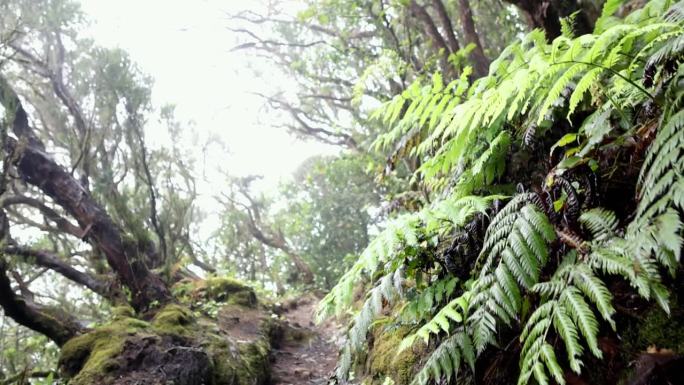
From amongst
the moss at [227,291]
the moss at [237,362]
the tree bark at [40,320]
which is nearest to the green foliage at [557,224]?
the moss at [237,362]

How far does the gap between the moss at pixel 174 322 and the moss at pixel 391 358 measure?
7.86 feet

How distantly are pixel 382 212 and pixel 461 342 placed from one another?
1558 mm

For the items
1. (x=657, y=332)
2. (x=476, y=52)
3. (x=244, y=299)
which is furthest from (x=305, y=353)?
(x=657, y=332)

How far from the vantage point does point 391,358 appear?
282 centimetres

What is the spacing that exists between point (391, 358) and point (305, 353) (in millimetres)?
→ 3605

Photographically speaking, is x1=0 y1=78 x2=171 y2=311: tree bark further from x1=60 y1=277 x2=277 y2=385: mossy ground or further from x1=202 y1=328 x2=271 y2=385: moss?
x1=202 y1=328 x2=271 y2=385: moss

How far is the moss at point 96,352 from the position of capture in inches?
145

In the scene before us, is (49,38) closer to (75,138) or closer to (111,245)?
(75,138)

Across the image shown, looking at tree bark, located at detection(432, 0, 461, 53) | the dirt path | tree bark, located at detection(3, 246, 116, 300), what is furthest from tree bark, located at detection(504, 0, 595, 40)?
tree bark, located at detection(3, 246, 116, 300)

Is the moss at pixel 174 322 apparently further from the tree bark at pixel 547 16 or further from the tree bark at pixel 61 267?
the tree bark at pixel 547 16

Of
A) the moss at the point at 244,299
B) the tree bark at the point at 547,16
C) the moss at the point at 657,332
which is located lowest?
the moss at the point at 657,332

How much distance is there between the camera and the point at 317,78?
979 cm

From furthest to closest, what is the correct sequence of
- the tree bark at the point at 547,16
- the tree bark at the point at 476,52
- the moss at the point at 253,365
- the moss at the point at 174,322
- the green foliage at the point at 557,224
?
the tree bark at the point at 476,52 < the moss at the point at 174,322 < the moss at the point at 253,365 < the tree bark at the point at 547,16 < the green foliage at the point at 557,224

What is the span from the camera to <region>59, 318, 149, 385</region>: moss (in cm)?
367
